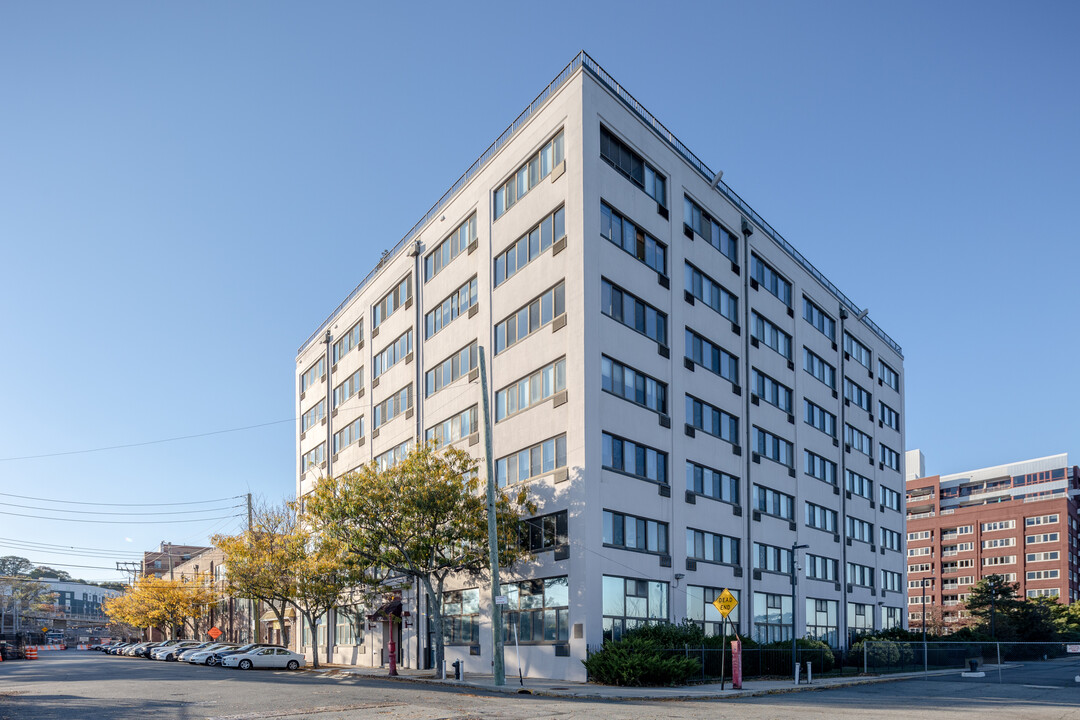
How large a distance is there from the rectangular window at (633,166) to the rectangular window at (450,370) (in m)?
10.6

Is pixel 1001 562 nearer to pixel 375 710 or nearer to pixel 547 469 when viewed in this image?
pixel 547 469

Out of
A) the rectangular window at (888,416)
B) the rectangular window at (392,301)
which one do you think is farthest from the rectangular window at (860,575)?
the rectangular window at (392,301)

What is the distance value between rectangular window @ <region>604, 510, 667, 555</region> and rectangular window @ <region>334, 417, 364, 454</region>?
2528 centimetres

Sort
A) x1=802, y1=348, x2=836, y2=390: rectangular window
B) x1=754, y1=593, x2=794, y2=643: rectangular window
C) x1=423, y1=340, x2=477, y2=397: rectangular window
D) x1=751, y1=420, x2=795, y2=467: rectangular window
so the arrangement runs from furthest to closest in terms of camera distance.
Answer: x1=802, y1=348, x2=836, y2=390: rectangular window → x1=751, y1=420, x2=795, y2=467: rectangular window → x1=754, y1=593, x2=794, y2=643: rectangular window → x1=423, y1=340, x2=477, y2=397: rectangular window

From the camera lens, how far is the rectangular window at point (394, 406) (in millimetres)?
50981

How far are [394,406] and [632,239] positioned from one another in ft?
64.5

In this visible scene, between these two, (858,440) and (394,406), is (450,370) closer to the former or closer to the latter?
(394,406)

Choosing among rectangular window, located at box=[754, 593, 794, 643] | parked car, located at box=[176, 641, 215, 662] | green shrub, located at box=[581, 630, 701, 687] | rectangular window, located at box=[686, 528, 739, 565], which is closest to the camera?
green shrub, located at box=[581, 630, 701, 687]

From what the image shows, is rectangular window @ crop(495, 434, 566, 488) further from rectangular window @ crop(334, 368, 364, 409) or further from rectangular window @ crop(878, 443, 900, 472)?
rectangular window @ crop(878, 443, 900, 472)

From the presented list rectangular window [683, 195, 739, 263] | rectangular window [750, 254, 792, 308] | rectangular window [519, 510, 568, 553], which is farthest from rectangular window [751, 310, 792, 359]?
rectangular window [519, 510, 568, 553]

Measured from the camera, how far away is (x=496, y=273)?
42.8 meters

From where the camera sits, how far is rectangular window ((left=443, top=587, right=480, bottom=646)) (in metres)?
41.7

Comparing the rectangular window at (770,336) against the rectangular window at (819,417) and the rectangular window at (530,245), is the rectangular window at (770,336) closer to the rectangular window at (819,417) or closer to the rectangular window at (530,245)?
the rectangular window at (819,417)

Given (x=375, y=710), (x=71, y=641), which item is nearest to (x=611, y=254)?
(x=375, y=710)
